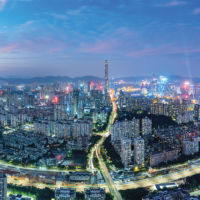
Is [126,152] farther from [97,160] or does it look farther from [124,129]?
[124,129]

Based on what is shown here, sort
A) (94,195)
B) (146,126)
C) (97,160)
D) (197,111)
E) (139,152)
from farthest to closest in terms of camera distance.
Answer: (197,111)
(146,126)
(97,160)
(139,152)
(94,195)

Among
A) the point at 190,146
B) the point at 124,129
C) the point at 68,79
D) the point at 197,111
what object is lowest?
the point at 190,146

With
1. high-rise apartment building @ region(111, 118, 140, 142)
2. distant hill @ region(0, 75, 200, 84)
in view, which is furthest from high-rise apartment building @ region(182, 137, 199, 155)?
distant hill @ region(0, 75, 200, 84)

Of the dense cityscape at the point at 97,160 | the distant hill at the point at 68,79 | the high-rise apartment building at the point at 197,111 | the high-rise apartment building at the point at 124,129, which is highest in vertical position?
the distant hill at the point at 68,79

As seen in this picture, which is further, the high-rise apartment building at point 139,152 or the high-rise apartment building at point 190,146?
the high-rise apartment building at point 190,146

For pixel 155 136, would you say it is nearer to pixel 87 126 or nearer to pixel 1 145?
pixel 87 126

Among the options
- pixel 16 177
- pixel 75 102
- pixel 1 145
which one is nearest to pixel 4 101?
pixel 75 102

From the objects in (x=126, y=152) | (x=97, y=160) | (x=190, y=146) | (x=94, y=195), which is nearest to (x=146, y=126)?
(x=190, y=146)

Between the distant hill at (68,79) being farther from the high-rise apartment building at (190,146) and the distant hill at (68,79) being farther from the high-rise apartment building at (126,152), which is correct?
the high-rise apartment building at (126,152)

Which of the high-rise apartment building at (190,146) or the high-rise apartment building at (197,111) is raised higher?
the high-rise apartment building at (197,111)

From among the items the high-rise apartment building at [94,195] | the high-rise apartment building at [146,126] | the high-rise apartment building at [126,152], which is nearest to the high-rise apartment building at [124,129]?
the high-rise apartment building at [146,126]

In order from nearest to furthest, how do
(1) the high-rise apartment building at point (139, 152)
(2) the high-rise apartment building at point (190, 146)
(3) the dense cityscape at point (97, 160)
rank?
1. (3) the dense cityscape at point (97, 160)
2. (1) the high-rise apartment building at point (139, 152)
3. (2) the high-rise apartment building at point (190, 146)
